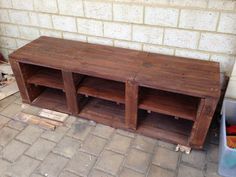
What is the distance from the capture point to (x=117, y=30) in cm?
205

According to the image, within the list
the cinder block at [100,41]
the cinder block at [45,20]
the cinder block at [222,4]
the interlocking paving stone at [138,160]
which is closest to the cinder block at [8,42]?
the cinder block at [45,20]

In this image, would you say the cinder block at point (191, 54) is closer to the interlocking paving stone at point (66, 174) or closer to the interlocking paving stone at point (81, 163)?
the interlocking paving stone at point (81, 163)

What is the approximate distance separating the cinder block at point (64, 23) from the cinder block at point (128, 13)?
1.51ft

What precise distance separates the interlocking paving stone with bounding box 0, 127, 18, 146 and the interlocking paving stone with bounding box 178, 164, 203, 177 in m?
1.37

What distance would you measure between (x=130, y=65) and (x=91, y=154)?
75 centimetres

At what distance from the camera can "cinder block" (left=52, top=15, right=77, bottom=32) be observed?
7.17ft

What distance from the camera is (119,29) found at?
2033 mm

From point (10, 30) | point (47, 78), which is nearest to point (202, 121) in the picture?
point (47, 78)

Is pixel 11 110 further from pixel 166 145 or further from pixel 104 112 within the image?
pixel 166 145

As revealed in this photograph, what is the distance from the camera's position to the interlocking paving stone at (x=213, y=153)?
170 centimetres

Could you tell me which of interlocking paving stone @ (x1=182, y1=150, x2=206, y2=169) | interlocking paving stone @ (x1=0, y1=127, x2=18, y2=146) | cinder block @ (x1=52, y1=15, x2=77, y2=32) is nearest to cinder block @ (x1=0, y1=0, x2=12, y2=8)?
cinder block @ (x1=52, y1=15, x2=77, y2=32)

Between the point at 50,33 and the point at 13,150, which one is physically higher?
the point at 50,33

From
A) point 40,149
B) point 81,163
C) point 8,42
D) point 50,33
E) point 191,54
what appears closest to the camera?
point 81,163

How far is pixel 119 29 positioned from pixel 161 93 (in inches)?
27.0
